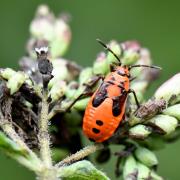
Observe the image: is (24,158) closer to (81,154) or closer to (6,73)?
(81,154)

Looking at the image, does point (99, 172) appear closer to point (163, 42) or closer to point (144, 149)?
point (144, 149)

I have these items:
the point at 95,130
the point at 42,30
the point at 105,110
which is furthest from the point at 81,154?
the point at 42,30

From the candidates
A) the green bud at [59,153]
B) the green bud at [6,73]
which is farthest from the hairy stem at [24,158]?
the green bud at [59,153]

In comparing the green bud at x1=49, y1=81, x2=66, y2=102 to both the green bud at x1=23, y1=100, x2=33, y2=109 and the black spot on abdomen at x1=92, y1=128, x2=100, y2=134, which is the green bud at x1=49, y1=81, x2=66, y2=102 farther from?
the black spot on abdomen at x1=92, y1=128, x2=100, y2=134

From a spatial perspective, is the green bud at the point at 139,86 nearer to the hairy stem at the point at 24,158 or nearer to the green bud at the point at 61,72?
the green bud at the point at 61,72

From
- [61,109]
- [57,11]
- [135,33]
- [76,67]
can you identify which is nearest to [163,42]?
[135,33]

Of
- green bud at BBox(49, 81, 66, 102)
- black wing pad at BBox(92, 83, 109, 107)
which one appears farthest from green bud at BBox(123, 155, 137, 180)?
green bud at BBox(49, 81, 66, 102)
